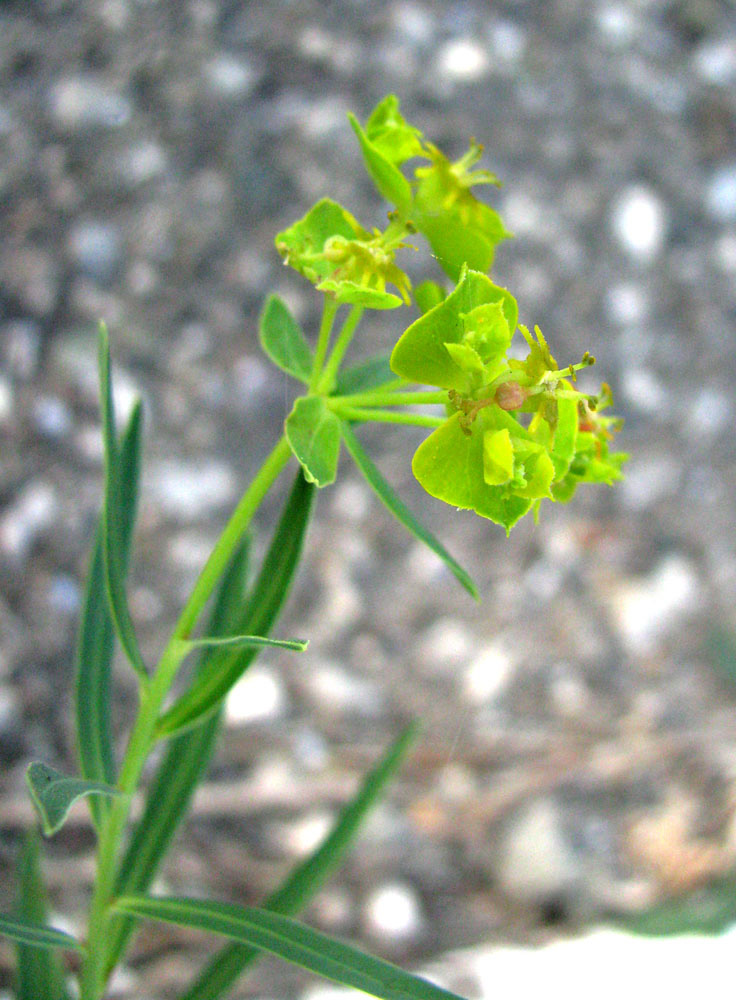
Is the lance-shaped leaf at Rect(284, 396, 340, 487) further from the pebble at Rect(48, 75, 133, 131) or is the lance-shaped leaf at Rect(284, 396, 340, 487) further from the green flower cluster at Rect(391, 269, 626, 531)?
the pebble at Rect(48, 75, 133, 131)

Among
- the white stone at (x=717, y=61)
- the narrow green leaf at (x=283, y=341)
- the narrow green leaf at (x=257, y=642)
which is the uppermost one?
Answer: the white stone at (x=717, y=61)

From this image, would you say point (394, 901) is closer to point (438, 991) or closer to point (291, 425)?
point (438, 991)

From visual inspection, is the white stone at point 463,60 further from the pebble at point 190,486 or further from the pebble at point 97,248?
the pebble at point 190,486

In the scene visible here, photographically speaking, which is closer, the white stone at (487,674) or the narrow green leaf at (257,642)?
the narrow green leaf at (257,642)

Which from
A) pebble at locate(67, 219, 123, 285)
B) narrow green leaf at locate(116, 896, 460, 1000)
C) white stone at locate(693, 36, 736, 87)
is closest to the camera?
narrow green leaf at locate(116, 896, 460, 1000)

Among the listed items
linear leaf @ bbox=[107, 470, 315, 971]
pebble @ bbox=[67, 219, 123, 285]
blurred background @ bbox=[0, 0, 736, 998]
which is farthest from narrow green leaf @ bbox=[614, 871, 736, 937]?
pebble @ bbox=[67, 219, 123, 285]

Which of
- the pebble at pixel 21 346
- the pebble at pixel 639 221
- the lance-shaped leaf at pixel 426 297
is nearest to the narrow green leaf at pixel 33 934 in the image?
the lance-shaped leaf at pixel 426 297

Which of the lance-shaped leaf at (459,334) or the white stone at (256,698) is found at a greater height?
the white stone at (256,698)
